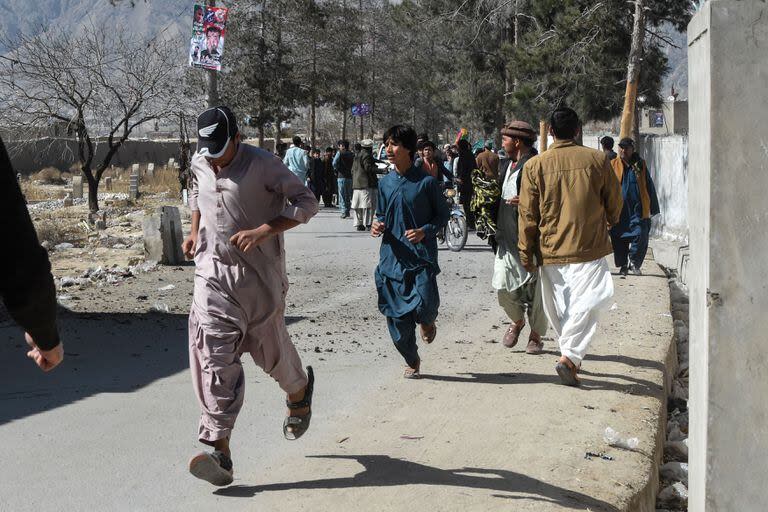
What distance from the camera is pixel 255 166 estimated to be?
5.21 metres

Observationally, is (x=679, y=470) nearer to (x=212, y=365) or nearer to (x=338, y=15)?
(x=212, y=365)

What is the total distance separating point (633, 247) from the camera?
13430 mm

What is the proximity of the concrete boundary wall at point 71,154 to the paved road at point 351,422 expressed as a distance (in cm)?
3605

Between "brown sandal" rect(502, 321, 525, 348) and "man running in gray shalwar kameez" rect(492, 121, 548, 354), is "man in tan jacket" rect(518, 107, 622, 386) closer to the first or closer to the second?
"man running in gray shalwar kameez" rect(492, 121, 548, 354)

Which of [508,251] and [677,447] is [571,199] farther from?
[677,447]

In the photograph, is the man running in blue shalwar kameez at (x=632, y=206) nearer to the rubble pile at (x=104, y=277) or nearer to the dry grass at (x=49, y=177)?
the rubble pile at (x=104, y=277)

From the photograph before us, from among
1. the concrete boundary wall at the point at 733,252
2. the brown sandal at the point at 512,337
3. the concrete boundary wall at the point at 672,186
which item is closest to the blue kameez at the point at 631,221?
the concrete boundary wall at the point at 672,186

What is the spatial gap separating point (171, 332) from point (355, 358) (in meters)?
2.09

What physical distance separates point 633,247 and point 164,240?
608 centimetres

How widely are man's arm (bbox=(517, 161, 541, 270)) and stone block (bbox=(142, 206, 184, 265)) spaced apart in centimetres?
805

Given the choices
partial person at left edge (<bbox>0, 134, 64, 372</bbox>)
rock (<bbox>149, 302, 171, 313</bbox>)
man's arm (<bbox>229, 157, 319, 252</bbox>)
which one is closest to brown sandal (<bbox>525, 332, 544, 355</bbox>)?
man's arm (<bbox>229, 157, 319, 252</bbox>)

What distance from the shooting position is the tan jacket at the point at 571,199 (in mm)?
7035

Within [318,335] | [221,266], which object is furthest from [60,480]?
[318,335]

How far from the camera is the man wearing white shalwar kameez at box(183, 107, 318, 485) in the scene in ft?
16.2
